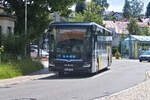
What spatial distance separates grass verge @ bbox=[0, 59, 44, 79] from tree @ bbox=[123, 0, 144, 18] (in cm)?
12658

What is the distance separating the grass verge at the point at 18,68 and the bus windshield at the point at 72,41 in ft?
8.91

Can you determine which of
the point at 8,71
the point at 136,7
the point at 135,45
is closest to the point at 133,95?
the point at 8,71

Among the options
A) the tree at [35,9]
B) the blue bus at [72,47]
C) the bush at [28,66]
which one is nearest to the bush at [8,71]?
the bush at [28,66]

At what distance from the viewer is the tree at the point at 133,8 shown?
5876 inches

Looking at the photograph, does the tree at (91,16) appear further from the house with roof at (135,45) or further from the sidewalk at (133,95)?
the sidewalk at (133,95)

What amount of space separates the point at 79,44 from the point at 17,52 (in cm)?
699

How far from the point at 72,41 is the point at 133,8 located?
137m

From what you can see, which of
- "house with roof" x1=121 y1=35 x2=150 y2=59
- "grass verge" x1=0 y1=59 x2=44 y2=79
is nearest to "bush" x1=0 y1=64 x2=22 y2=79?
"grass verge" x1=0 y1=59 x2=44 y2=79

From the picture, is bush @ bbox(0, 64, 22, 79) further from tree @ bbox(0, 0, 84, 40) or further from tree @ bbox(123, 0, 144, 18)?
tree @ bbox(123, 0, 144, 18)

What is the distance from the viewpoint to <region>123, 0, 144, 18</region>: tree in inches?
5876

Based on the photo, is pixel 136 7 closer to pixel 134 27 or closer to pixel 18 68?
pixel 134 27

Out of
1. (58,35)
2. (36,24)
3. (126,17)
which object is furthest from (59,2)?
(126,17)

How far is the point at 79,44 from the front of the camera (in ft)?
70.4

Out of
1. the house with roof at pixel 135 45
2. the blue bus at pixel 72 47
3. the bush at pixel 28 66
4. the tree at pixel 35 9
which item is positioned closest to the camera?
the blue bus at pixel 72 47
